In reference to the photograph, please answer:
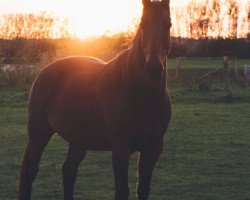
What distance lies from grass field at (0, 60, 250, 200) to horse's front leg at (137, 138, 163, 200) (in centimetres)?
171

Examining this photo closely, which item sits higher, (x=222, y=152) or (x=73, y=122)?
(x=73, y=122)

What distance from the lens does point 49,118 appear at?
17.4 feet

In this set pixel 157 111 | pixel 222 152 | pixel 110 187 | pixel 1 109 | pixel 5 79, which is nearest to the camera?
pixel 157 111

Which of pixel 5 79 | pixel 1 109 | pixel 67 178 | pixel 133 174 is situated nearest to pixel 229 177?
Answer: pixel 133 174

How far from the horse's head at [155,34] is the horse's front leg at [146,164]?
792mm

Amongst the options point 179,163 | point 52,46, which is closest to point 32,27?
point 52,46

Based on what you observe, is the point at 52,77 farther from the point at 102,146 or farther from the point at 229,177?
the point at 229,177

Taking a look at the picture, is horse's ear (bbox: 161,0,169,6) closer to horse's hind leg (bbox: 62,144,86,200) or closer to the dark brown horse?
the dark brown horse

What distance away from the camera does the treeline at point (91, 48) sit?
25962 mm

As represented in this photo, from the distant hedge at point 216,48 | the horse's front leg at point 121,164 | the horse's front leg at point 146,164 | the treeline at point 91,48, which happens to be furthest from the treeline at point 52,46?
the horse's front leg at point 121,164

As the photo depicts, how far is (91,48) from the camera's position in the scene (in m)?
31.2

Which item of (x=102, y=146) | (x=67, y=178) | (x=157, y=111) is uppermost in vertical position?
(x=157, y=111)

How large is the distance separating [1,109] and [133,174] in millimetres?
9418

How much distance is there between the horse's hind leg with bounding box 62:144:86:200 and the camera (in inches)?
219
